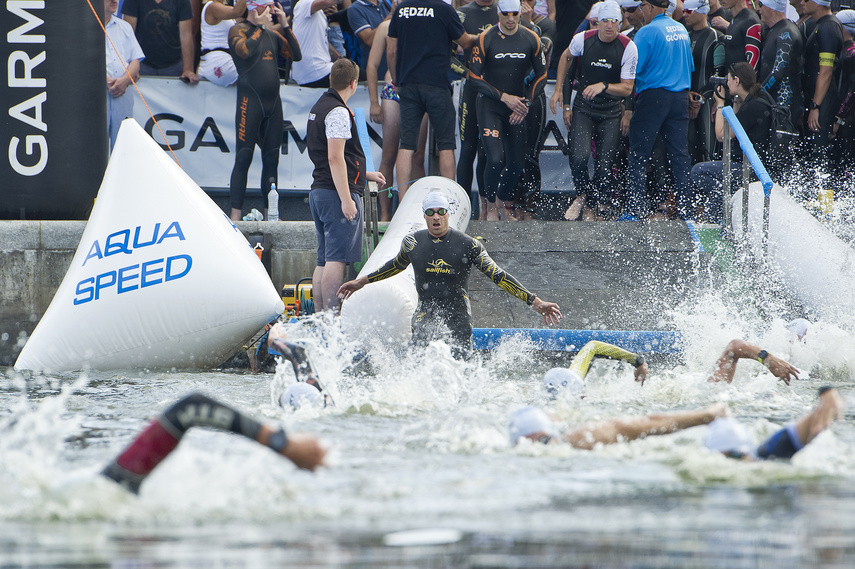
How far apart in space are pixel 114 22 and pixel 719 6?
681 cm

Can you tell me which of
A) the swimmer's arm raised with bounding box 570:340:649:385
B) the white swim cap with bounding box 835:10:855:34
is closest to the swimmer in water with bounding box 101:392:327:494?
the swimmer's arm raised with bounding box 570:340:649:385

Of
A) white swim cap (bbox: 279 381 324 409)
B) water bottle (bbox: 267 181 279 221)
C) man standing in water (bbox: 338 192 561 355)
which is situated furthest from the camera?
water bottle (bbox: 267 181 279 221)

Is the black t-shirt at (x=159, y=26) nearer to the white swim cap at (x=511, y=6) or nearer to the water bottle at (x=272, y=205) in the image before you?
the water bottle at (x=272, y=205)

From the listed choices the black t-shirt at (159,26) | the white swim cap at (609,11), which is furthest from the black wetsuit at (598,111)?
the black t-shirt at (159,26)

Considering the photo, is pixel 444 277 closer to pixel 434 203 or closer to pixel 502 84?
pixel 434 203

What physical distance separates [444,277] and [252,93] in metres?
3.54

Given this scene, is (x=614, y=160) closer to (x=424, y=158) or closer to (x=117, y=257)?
(x=424, y=158)

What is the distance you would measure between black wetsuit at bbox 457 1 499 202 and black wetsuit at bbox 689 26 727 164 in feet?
7.21

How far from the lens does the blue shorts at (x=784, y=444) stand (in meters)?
5.05

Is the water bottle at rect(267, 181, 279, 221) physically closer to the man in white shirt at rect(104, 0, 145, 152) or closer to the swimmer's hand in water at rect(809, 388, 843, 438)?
the man in white shirt at rect(104, 0, 145, 152)

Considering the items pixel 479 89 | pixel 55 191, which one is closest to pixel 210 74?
pixel 55 191

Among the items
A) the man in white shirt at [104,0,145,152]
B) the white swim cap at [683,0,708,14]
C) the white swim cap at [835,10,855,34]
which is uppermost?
→ the white swim cap at [683,0,708,14]

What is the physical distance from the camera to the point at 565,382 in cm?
697

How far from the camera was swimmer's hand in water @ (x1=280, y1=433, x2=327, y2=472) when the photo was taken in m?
4.18
